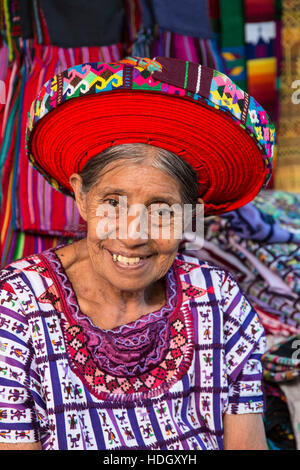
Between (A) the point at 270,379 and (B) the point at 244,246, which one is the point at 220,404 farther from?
(B) the point at 244,246

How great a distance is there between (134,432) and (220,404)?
11.9 inches

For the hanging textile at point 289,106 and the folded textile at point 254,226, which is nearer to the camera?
the folded textile at point 254,226

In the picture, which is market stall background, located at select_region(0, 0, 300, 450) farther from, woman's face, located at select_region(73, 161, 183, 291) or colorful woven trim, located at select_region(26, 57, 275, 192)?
colorful woven trim, located at select_region(26, 57, 275, 192)

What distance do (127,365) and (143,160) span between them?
60 centimetres

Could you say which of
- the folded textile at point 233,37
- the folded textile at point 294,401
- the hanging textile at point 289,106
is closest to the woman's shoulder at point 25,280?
the folded textile at point 294,401

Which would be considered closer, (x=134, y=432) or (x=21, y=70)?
(x=134, y=432)

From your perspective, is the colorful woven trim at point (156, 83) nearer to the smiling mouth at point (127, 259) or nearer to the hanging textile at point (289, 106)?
the smiling mouth at point (127, 259)

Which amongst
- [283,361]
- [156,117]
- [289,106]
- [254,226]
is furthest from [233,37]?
[283,361]

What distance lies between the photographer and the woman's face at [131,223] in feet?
5.39

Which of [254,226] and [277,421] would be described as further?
[254,226]

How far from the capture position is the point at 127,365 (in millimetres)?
1777

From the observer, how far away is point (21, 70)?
8.12 ft

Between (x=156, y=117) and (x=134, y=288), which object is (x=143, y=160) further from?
(x=134, y=288)
